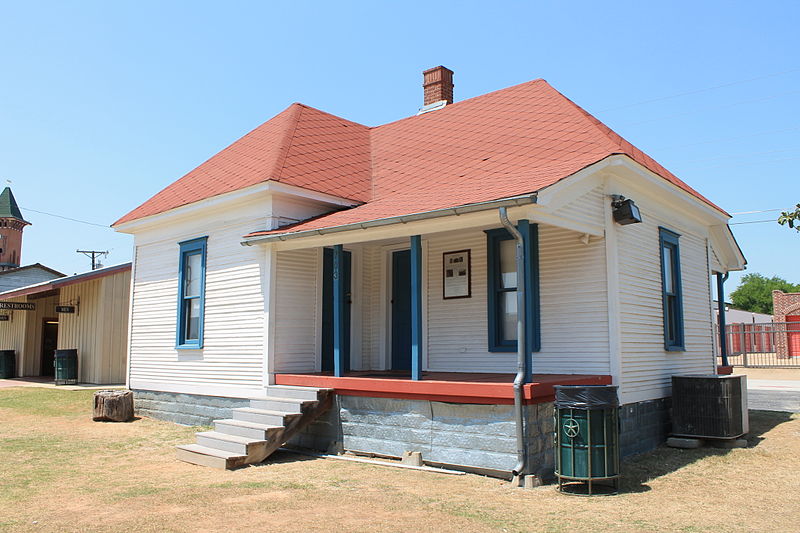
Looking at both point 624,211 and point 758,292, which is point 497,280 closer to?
point 624,211

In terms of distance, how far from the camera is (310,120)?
14.1 metres

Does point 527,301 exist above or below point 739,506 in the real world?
above

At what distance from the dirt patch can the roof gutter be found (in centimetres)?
308

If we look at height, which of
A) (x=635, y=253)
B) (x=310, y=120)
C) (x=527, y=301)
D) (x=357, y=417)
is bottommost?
(x=357, y=417)

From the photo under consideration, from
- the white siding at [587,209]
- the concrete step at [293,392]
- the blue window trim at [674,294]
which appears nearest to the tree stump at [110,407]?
the concrete step at [293,392]

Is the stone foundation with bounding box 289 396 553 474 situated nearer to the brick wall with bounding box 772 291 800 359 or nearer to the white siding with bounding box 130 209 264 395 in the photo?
the white siding with bounding box 130 209 264 395

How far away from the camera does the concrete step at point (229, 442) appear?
8500 millimetres

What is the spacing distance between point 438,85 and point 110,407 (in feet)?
31.8

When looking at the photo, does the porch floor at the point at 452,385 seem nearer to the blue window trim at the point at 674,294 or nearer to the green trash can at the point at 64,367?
the blue window trim at the point at 674,294

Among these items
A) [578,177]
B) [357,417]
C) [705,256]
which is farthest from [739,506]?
[705,256]

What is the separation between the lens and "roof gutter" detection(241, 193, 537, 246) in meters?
7.29

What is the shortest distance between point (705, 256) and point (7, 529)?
39.8ft

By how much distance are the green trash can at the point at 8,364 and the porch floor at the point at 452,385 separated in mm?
16593

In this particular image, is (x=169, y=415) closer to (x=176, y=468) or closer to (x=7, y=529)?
(x=176, y=468)
